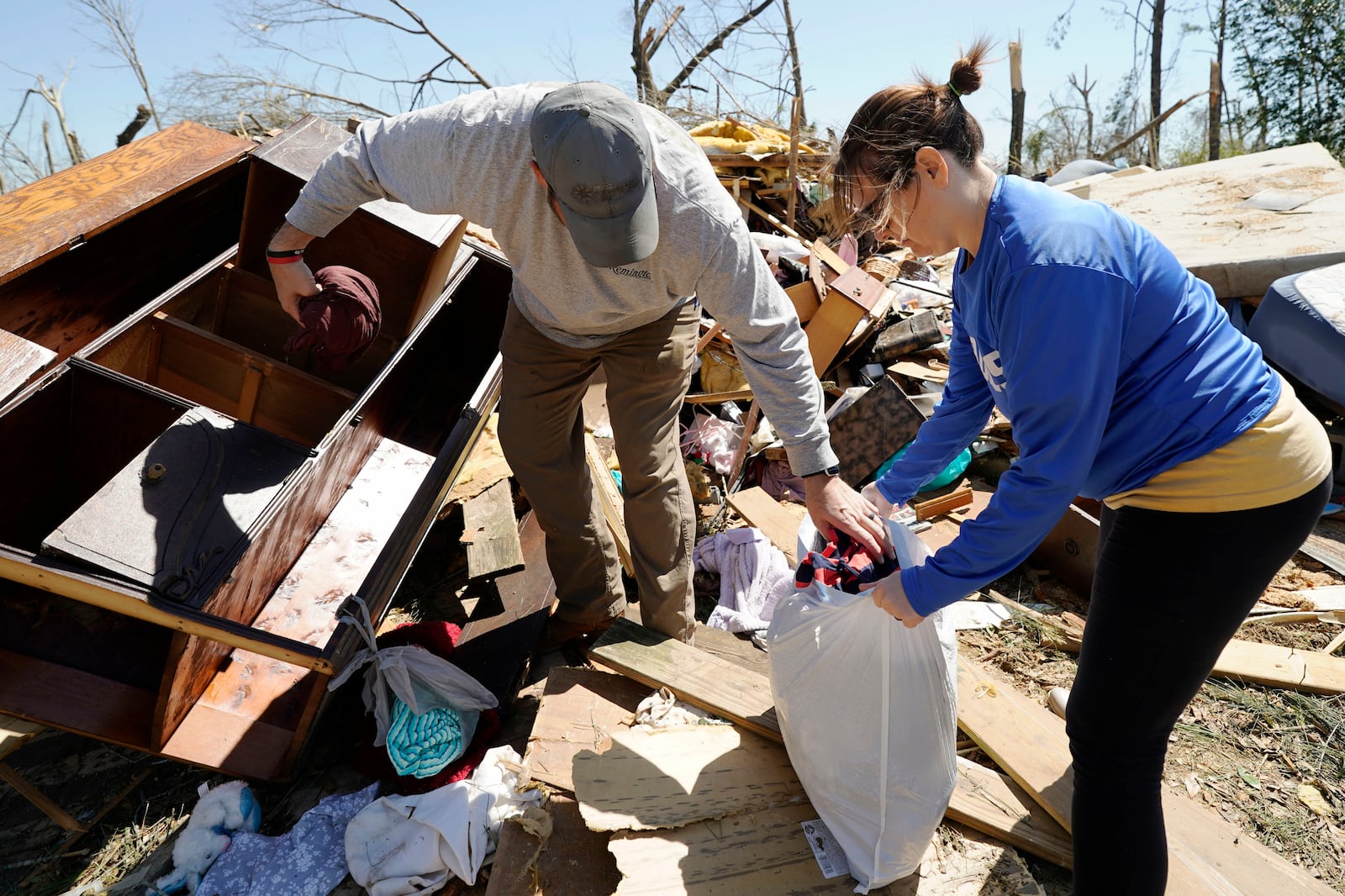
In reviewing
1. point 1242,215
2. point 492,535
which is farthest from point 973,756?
point 1242,215

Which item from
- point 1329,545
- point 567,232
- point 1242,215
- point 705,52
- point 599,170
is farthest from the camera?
point 705,52

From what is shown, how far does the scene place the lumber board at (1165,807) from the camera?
1.96 metres

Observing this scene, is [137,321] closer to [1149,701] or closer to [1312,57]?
[1149,701]

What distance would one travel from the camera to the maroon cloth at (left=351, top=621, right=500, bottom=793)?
240cm

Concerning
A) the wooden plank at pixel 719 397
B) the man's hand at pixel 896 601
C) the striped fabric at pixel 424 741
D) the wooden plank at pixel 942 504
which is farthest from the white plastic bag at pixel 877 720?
the wooden plank at pixel 719 397

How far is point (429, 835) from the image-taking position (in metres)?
2.09

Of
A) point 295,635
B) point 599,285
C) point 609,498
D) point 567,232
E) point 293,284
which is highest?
point 567,232

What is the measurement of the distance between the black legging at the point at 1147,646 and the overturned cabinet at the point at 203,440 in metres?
1.85

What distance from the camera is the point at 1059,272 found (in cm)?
122

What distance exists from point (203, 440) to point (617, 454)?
46.4 inches

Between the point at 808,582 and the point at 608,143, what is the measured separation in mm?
1065

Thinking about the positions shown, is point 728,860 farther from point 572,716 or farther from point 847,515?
point 847,515

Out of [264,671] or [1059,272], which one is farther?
[264,671]

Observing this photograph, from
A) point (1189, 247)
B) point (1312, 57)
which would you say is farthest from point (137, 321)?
point (1312, 57)
